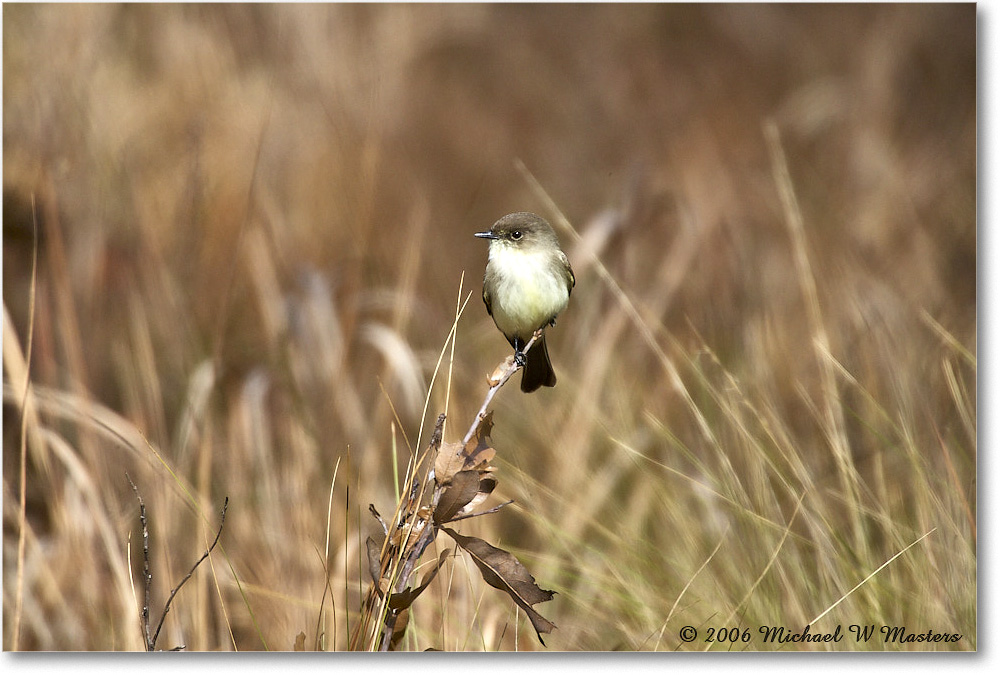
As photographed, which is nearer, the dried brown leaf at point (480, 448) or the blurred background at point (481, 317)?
the dried brown leaf at point (480, 448)

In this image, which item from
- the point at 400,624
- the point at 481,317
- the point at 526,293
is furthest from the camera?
the point at 481,317

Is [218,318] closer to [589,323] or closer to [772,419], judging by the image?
[589,323]

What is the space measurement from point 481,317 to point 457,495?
1538 millimetres

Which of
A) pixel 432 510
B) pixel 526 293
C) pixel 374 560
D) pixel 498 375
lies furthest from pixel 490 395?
pixel 526 293

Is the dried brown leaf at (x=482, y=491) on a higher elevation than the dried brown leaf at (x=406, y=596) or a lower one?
higher

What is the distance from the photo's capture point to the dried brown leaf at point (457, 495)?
4.26ft

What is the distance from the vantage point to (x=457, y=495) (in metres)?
1.30

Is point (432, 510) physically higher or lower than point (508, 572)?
higher

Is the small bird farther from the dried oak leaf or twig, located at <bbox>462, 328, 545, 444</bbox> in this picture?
the dried oak leaf

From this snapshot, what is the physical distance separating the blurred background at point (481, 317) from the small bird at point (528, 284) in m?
0.09

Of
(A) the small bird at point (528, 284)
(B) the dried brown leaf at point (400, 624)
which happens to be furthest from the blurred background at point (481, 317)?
(B) the dried brown leaf at point (400, 624)

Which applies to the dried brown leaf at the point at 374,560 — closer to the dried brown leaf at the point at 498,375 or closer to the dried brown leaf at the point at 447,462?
the dried brown leaf at the point at 447,462

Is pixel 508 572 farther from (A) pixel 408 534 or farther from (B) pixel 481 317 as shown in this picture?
(B) pixel 481 317

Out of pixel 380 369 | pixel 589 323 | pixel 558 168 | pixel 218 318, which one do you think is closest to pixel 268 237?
pixel 218 318
